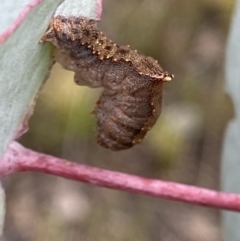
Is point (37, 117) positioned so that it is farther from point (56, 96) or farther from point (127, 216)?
point (127, 216)

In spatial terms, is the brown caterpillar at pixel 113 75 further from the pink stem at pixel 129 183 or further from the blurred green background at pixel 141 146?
the blurred green background at pixel 141 146

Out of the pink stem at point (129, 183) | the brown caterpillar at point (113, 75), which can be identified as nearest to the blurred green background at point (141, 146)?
the brown caterpillar at point (113, 75)

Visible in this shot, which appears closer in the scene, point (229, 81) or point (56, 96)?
point (229, 81)

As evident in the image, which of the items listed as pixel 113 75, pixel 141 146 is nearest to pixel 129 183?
pixel 113 75

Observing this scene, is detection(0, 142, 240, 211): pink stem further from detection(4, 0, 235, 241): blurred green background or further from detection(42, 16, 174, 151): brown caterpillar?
detection(4, 0, 235, 241): blurred green background

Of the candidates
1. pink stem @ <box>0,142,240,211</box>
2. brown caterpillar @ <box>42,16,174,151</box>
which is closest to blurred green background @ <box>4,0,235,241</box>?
brown caterpillar @ <box>42,16,174,151</box>

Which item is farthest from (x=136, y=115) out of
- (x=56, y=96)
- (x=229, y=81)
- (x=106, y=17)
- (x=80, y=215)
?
(x=106, y=17)
